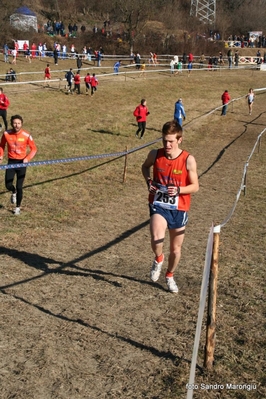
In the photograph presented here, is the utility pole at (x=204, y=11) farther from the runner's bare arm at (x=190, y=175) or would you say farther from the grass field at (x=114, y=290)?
the runner's bare arm at (x=190, y=175)

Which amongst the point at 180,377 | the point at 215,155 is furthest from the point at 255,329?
the point at 215,155

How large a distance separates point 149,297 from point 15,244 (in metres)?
3.05

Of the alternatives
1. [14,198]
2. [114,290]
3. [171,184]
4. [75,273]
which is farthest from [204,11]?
[171,184]

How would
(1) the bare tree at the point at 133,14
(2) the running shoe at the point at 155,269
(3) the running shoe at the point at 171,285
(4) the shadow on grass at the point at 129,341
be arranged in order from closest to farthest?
(4) the shadow on grass at the point at 129,341
(2) the running shoe at the point at 155,269
(3) the running shoe at the point at 171,285
(1) the bare tree at the point at 133,14

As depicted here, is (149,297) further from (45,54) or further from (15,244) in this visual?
(45,54)

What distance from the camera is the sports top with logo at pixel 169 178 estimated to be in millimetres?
5289

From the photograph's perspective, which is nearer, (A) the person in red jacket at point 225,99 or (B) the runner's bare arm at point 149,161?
(B) the runner's bare arm at point 149,161

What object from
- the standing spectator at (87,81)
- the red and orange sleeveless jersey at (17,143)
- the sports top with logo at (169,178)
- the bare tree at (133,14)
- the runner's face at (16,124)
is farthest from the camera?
the bare tree at (133,14)

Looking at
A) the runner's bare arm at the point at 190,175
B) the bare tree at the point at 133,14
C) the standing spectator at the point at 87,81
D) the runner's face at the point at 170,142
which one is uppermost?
the bare tree at the point at 133,14

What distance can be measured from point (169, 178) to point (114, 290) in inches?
71.3

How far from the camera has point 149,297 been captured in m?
6.02

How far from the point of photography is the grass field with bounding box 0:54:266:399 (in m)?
4.36

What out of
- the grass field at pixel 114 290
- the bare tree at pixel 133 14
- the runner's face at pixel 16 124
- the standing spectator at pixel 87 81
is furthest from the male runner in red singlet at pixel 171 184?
the bare tree at pixel 133 14

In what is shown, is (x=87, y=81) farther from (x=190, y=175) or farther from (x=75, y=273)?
(x=190, y=175)
